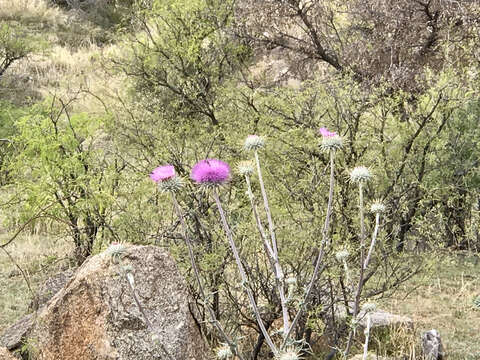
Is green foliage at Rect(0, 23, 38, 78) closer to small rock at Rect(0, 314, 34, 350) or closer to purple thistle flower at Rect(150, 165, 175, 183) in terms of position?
small rock at Rect(0, 314, 34, 350)

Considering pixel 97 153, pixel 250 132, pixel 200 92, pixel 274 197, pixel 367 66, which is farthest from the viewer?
pixel 367 66

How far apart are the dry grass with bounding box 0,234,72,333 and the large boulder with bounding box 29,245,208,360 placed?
2036mm

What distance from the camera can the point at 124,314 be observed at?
3697 millimetres

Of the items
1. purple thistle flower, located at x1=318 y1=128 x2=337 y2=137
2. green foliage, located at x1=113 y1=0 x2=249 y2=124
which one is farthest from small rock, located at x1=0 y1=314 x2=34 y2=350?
green foliage, located at x1=113 y1=0 x2=249 y2=124

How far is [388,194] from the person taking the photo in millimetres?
5191

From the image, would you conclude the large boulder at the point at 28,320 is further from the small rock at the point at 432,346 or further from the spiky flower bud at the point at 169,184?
the spiky flower bud at the point at 169,184

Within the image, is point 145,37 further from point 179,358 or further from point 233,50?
point 179,358

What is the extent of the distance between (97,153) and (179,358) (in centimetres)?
317

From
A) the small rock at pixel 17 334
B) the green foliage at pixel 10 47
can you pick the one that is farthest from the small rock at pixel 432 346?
the green foliage at pixel 10 47

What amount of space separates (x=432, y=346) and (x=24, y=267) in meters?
4.53

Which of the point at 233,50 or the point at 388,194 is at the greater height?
the point at 233,50

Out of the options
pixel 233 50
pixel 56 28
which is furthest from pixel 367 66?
pixel 56 28

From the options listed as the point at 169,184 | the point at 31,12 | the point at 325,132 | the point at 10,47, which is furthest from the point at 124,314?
the point at 31,12

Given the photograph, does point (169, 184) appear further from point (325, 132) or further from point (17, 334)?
point (17, 334)
